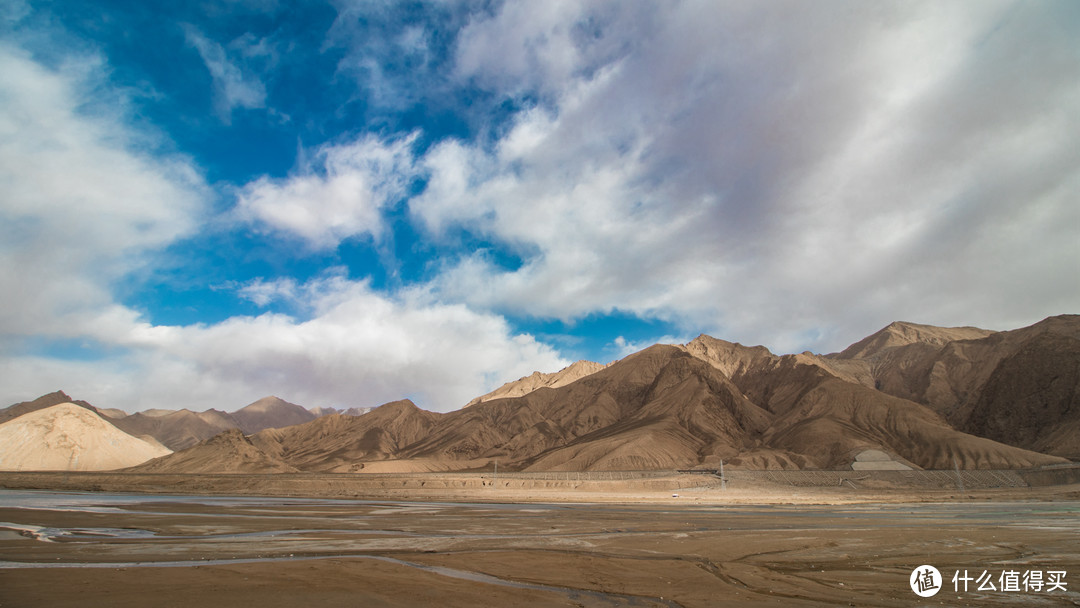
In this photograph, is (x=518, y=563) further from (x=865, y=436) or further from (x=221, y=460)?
(x=221, y=460)

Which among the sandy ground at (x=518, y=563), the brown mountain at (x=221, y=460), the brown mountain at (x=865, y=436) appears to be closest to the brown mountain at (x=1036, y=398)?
the brown mountain at (x=865, y=436)

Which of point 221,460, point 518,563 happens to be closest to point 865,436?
point 518,563

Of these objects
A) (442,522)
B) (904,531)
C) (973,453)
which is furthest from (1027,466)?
(442,522)

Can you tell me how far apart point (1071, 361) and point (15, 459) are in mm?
318973

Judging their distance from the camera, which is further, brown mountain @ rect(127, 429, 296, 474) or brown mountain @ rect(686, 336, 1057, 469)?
brown mountain @ rect(127, 429, 296, 474)

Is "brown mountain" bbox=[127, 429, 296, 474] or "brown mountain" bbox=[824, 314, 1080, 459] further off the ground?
"brown mountain" bbox=[824, 314, 1080, 459]

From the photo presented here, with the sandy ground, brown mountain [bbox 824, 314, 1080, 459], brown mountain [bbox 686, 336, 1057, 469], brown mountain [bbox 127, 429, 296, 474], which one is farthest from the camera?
brown mountain [bbox 127, 429, 296, 474]

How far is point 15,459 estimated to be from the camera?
18750cm

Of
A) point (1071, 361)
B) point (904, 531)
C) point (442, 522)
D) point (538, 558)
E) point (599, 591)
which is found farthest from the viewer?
point (1071, 361)

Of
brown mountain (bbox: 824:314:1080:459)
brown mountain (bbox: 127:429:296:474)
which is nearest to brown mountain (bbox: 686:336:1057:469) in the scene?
brown mountain (bbox: 824:314:1080:459)

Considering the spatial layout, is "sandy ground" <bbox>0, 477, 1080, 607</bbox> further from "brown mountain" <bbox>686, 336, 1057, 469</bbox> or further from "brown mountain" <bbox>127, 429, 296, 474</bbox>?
"brown mountain" <bbox>127, 429, 296, 474</bbox>

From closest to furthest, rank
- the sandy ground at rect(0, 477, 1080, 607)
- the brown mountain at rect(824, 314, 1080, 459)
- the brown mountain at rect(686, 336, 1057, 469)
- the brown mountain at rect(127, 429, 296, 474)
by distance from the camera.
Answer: the sandy ground at rect(0, 477, 1080, 607)
the brown mountain at rect(686, 336, 1057, 469)
the brown mountain at rect(824, 314, 1080, 459)
the brown mountain at rect(127, 429, 296, 474)

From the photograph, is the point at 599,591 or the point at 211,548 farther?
the point at 211,548

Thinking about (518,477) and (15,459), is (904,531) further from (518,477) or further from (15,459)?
(15,459)
